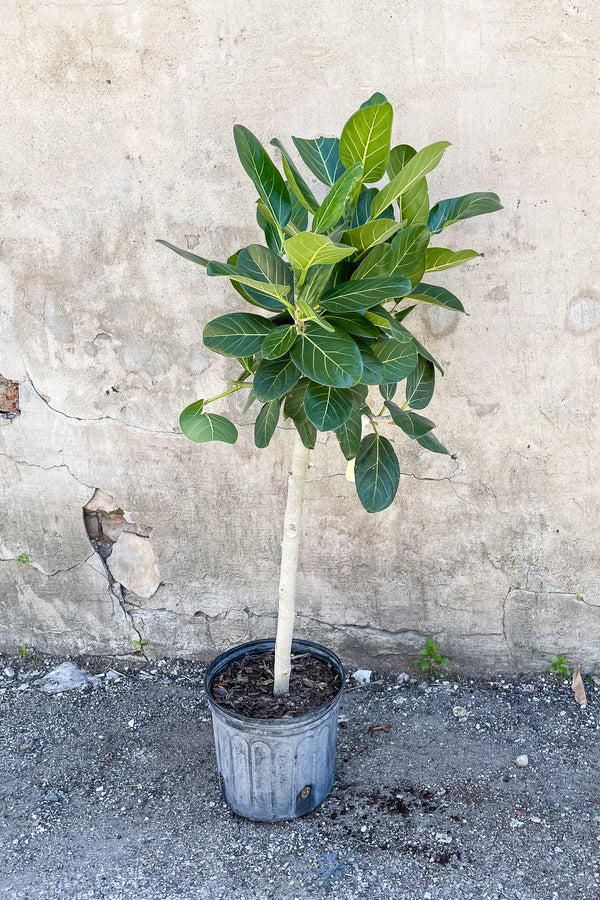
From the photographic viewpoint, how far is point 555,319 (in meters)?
2.24

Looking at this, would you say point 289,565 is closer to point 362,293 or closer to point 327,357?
point 327,357

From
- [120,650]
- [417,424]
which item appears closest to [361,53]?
[417,424]

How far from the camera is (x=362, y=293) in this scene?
1.55m

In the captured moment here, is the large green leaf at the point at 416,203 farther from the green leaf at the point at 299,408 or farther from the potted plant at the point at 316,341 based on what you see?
the green leaf at the point at 299,408

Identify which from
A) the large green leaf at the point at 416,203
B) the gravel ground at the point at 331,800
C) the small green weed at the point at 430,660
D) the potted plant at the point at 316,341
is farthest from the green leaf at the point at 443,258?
the gravel ground at the point at 331,800

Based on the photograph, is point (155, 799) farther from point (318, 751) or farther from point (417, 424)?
point (417, 424)

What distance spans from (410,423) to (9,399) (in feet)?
4.81

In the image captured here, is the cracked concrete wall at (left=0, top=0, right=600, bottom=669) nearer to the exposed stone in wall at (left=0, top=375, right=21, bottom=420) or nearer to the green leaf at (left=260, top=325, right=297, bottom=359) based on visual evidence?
the exposed stone in wall at (left=0, top=375, right=21, bottom=420)

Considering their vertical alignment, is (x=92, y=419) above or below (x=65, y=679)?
above

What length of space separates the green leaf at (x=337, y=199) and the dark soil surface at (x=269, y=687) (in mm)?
1228

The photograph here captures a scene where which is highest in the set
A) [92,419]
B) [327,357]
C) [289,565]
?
[327,357]

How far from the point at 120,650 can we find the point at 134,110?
183 centimetres

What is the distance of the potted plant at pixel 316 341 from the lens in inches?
60.1

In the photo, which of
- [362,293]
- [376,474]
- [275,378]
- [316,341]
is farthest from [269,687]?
[362,293]
